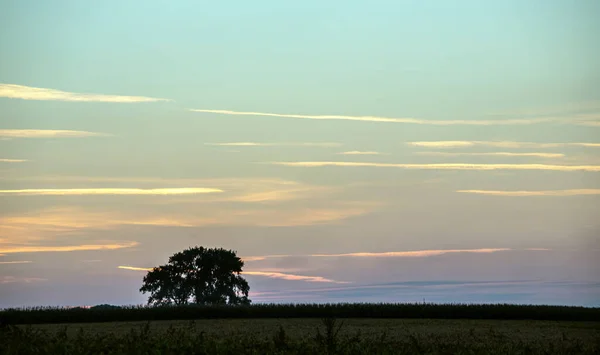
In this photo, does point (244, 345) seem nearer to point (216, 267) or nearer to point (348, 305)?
point (348, 305)

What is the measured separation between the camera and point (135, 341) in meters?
24.4

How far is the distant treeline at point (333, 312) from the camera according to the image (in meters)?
80.8

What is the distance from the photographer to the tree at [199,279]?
106625 millimetres

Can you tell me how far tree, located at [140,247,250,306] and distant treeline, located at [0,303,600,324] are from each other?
22859 millimetres

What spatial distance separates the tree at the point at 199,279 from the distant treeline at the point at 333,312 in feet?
75.0

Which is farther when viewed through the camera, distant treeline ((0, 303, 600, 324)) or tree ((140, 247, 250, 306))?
tree ((140, 247, 250, 306))

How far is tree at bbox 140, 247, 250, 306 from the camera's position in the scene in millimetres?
106625

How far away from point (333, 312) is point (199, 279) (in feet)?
99.8

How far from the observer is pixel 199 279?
10712 cm

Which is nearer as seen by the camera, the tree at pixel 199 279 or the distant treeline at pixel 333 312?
the distant treeline at pixel 333 312

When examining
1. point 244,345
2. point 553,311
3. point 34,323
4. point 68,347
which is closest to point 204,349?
point 244,345

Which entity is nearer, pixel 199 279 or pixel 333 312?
pixel 333 312

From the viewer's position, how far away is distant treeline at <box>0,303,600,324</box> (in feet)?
265

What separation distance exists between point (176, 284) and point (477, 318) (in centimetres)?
4292
